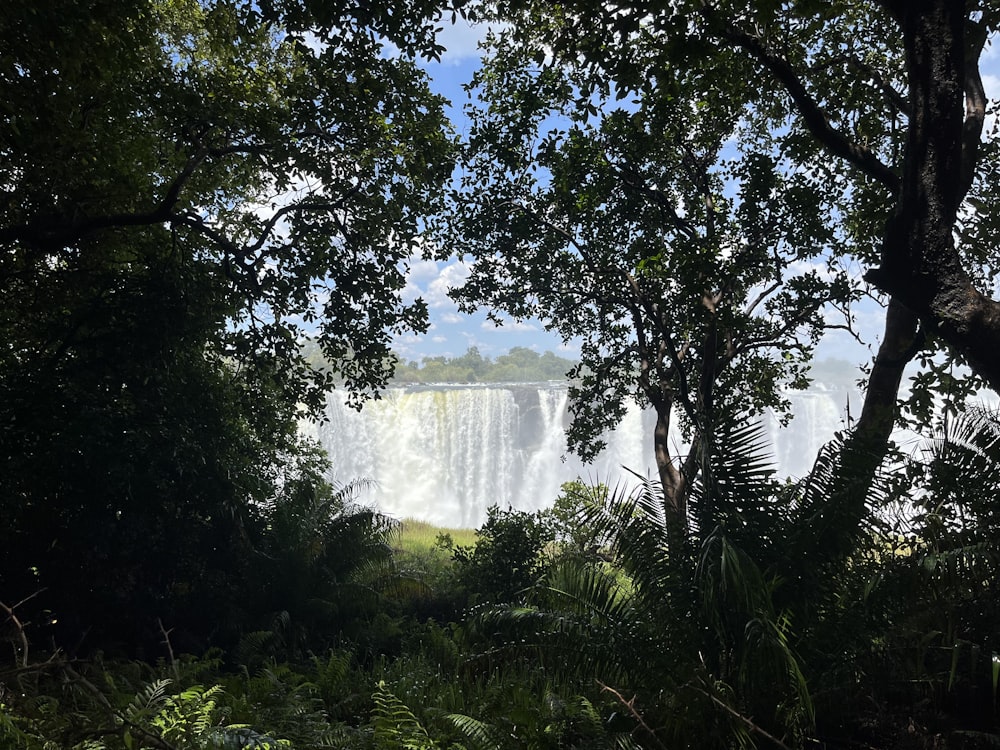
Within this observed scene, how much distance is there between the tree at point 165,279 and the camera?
22.8 feet

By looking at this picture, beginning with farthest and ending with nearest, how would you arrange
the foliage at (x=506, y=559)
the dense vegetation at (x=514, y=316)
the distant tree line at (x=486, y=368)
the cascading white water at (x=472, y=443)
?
1. the distant tree line at (x=486, y=368)
2. the cascading white water at (x=472, y=443)
3. the foliage at (x=506, y=559)
4. the dense vegetation at (x=514, y=316)

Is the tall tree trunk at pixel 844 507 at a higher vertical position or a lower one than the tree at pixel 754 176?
lower

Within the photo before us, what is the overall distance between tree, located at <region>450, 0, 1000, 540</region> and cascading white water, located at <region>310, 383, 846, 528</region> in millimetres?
18801

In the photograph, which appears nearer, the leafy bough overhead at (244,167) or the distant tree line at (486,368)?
the leafy bough overhead at (244,167)

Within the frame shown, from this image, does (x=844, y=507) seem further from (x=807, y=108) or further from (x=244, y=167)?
(x=244, y=167)

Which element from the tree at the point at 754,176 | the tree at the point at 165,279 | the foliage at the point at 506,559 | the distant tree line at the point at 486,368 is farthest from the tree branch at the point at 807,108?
the distant tree line at the point at 486,368

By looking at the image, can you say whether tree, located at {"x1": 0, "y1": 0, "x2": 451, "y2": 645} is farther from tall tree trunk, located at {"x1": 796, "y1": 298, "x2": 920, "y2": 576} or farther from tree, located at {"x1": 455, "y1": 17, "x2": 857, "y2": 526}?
tall tree trunk, located at {"x1": 796, "y1": 298, "x2": 920, "y2": 576}

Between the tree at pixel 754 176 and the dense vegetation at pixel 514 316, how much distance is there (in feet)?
0.15

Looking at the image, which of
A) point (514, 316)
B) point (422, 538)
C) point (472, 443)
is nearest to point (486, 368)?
point (472, 443)

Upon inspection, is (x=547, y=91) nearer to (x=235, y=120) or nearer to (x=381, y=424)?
(x=235, y=120)

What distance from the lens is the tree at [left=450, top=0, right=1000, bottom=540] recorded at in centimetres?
464

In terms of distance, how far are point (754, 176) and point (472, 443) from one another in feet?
79.5

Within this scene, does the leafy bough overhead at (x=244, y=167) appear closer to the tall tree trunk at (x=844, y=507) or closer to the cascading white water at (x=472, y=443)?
the tall tree trunk at (x=844, y=507)

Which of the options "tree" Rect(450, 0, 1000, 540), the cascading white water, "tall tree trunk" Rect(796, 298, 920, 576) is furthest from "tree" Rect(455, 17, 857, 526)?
the cascading white water
